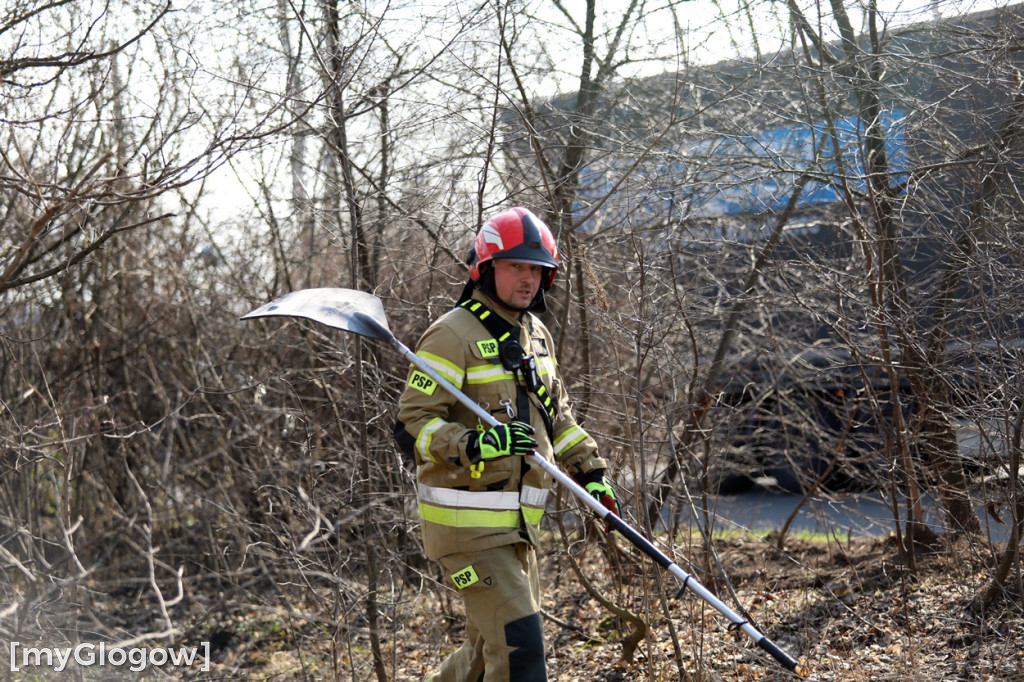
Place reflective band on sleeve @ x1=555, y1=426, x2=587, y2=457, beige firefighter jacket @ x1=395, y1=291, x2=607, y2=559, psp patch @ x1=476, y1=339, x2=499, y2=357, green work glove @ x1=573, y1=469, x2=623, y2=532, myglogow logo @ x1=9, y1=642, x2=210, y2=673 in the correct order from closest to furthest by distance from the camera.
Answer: beige firefighter jacket @ x1=395, y1=291, x2=607, y2=559, psp patch @ x1=476, y1=339, x2=499, y2=357, green work glove @ x1=573, y1=469, x2=623, y2=532, reflective band on sleeve @ x1=555, y1=426, x2=587, y2=457, myglogow logo @ x1=9, y1=642, x2=210, y2=673

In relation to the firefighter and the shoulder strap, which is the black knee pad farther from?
the shoulder strap

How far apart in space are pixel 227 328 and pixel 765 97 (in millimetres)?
4630

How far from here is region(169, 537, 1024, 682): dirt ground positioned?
4.73 metres

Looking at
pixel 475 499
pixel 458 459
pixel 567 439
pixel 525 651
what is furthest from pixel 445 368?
pixel 525 651

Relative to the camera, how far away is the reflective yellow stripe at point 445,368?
3816 millimetres

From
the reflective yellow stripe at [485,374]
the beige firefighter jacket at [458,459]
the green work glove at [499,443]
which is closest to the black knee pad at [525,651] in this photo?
the beige firefighter jacket at [458,459]

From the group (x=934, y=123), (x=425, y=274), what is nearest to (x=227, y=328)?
(x=425, y=274)

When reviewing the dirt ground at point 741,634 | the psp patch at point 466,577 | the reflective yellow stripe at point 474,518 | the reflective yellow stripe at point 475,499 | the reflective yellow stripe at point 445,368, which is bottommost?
the dirt ground at point 741,634

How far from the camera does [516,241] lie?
12.8ft

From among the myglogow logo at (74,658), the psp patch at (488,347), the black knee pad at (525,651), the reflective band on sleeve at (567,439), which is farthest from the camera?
the myglogow logo at (74,658)

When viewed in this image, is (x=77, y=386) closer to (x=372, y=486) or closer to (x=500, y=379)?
(x=372, y=486)

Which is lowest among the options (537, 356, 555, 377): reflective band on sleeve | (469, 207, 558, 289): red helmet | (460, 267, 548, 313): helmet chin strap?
(537, 356, 555, 377): reflective band on sleeve

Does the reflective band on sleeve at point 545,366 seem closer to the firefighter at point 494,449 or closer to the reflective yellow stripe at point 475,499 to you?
the firefighter at point 494,449

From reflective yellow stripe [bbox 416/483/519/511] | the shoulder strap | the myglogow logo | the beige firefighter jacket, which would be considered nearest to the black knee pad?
the beige firefighter jacket
